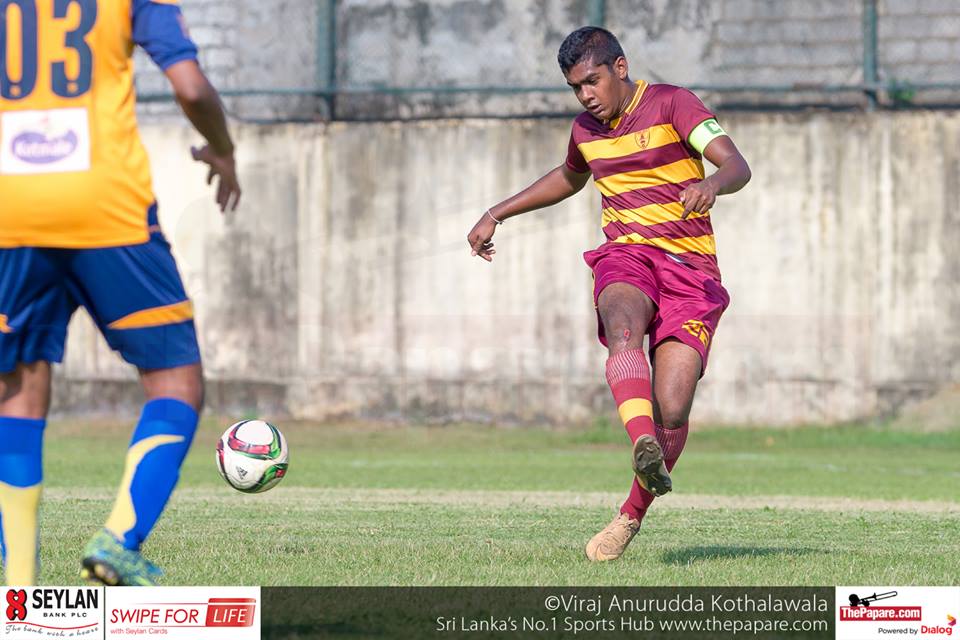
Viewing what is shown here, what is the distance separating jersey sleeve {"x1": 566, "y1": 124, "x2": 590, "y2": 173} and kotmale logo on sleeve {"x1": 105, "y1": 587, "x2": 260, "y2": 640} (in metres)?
3.45

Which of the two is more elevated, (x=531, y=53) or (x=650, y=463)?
(x=531, y=53)

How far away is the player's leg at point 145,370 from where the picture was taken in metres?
5.10

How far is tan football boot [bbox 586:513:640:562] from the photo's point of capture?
6.97 m

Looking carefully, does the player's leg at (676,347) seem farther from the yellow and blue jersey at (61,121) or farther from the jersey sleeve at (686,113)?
the yellow and blue jersey at (61,121)

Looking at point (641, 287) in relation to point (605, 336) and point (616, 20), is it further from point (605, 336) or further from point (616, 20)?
point (616, 20)

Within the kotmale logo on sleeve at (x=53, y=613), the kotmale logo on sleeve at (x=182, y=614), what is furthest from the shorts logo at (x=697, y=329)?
the kotmale logo on sleeve at (x=53, y=613)

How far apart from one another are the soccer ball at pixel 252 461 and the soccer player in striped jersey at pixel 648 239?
59.4 inches

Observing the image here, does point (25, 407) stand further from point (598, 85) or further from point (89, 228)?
point (598, 85)

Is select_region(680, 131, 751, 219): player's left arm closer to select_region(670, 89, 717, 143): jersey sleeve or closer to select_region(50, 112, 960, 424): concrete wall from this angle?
Answer: select_region(670, 89, 717, 143): jersey sleeve

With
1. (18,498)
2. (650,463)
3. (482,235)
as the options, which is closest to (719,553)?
(650,463)

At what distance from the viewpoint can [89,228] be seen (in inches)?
200

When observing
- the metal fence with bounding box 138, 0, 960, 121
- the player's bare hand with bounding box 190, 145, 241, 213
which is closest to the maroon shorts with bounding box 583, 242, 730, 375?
the player's bare hand with bounding box 190, 145, 241, 213

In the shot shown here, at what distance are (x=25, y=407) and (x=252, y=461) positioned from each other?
215 cm

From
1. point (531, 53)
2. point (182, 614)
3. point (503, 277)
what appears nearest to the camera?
point (182, 614)
